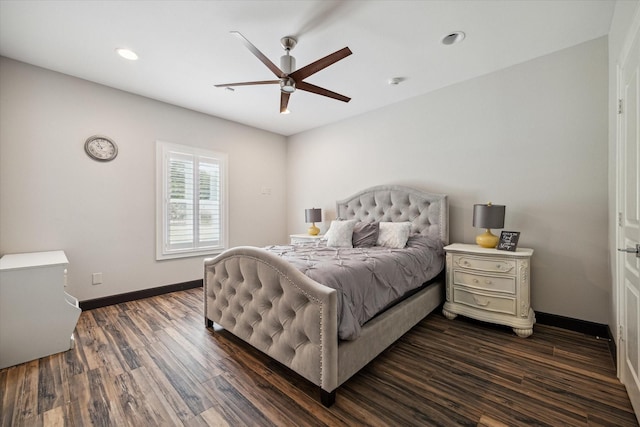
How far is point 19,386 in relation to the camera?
183 cm

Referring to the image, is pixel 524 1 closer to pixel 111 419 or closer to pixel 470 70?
pixel 470 70

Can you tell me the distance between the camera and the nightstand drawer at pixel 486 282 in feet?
8.36

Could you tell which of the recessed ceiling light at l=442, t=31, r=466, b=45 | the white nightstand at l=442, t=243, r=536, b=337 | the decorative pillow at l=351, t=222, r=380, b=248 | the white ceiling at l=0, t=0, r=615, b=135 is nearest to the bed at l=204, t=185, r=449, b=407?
the white nightstand at l=442, t=243, r=536, b=337

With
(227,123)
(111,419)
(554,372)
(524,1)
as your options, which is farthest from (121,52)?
(554,372)

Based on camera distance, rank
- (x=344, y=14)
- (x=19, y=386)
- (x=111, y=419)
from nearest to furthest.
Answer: (x=111, y=419) → (x=19, y=386) → (x=344, y=14)

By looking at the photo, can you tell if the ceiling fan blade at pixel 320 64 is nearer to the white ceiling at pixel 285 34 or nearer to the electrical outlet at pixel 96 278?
the white ceiling at pixel 285 34

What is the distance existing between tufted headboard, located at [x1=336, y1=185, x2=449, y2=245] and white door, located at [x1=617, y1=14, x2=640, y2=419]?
5.26 feet

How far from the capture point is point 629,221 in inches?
61.6

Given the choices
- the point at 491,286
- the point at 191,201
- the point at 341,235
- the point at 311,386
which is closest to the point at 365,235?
the point at 341,235

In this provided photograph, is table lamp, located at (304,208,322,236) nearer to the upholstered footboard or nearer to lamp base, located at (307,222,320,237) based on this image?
lamp base, located at (307,222,320,237)

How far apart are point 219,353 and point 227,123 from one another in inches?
143

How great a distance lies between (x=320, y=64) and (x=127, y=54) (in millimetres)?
2007

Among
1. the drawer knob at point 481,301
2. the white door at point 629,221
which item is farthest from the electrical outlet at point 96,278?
the white door at point 629,221

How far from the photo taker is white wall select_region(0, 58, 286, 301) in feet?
9.16
